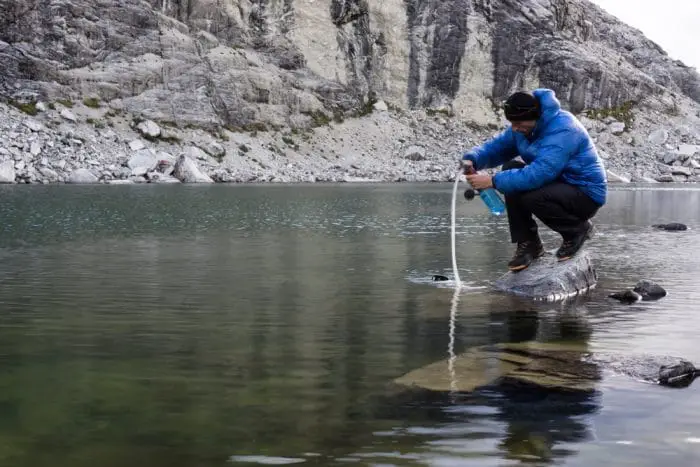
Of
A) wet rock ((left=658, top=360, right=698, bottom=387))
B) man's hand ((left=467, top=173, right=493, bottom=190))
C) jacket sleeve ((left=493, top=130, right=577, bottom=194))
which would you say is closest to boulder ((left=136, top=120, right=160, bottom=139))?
man's hand ((left=467, top=173, right=493, bottom=190))

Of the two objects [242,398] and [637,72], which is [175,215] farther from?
[637,72]

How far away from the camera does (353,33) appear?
138 meters

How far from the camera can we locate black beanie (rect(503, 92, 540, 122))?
43.1 ft

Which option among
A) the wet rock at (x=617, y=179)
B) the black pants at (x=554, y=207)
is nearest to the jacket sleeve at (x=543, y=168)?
the black pants at (x=554, y=207)

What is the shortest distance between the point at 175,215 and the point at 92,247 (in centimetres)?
1387

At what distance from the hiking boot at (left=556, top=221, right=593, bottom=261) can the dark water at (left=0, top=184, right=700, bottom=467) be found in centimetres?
92

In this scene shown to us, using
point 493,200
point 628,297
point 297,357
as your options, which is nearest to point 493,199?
point 493,200

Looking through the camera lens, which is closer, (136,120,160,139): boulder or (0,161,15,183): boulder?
(0,161,15,183): boulder

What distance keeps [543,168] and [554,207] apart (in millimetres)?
890

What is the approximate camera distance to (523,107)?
1313cm

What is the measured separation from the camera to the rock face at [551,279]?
1395 centimetres

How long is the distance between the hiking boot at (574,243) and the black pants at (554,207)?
8 cm

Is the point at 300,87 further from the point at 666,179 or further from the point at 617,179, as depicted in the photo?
the point at 666,179

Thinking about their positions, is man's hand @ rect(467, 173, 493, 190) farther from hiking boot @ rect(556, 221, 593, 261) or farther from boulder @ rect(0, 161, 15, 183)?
boulder @ rect(0, 161, 15, 183)
